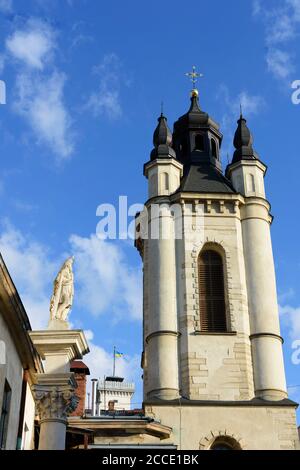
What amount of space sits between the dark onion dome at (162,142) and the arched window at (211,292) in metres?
6.12

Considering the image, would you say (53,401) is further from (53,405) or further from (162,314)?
(162,314)

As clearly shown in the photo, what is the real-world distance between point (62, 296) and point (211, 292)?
15658mm

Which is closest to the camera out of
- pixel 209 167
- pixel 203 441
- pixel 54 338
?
pixel 54 338

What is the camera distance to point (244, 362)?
32.6 meters

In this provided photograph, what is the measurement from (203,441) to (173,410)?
173 cm

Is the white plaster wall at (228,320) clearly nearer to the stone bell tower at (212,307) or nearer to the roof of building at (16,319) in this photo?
the stone bell tower at (212,307)

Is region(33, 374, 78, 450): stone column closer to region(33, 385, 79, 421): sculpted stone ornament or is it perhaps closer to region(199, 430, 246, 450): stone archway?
region(33, 385, 79, 421): sculpted stone ornament

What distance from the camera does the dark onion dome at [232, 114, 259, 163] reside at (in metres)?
39.6

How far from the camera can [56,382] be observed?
62.5 ft

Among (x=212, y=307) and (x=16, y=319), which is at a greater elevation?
(x=212, y=307)

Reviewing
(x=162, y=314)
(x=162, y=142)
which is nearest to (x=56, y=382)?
(x=162, y=314)
